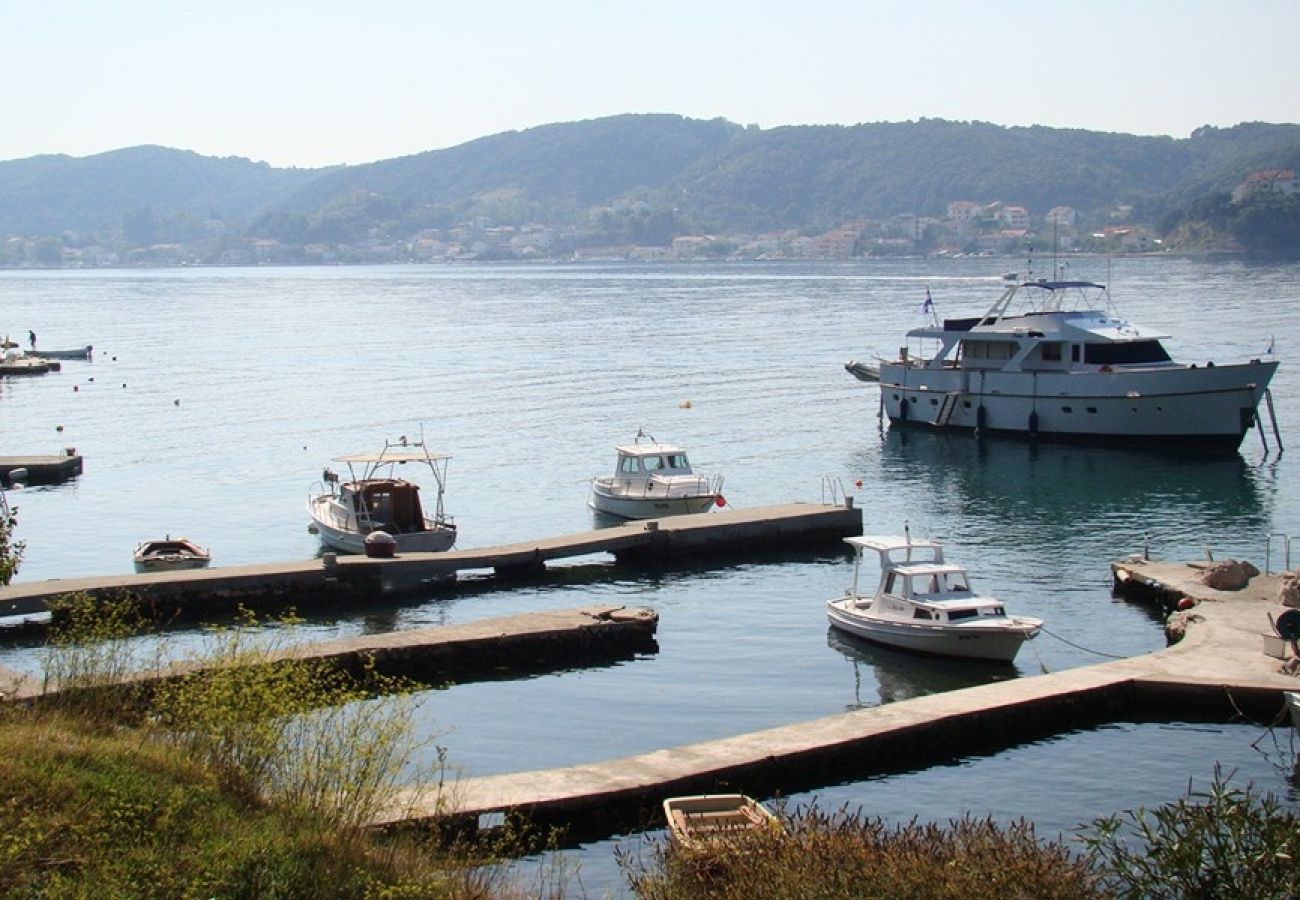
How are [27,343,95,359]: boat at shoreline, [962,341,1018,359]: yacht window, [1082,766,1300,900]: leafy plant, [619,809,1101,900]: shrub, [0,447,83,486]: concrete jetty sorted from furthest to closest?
[27,343,95,359]: boat at shoreline
[962,341,1018,359]: yacht window
[0,447,83,486]: concrete jetty
[619,809,1101,900]: shrub
[1082,766,1300,900]: leafy plant

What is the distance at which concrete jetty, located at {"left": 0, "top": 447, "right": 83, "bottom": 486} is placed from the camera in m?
66.4

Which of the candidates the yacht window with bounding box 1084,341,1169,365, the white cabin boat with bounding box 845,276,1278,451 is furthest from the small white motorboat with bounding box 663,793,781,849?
the yacht window with bounding box 1084,341,1169,365

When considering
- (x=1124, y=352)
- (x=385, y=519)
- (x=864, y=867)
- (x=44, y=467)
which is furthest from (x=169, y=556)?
(x=1124, y=352)

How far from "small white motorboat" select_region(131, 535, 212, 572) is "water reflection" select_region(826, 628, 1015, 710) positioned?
20839 millimetres

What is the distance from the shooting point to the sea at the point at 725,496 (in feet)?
95.3

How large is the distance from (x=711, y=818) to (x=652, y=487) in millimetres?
33476

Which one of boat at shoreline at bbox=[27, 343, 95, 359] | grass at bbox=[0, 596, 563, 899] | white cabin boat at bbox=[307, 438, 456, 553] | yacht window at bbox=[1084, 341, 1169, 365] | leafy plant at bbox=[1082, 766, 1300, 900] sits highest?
yacht window at bbox=[1084, 341, 1169, 365]

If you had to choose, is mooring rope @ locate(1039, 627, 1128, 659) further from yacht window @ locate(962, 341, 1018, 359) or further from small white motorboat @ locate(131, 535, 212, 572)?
yacht window @ locate(962, 341, 1018, 359)

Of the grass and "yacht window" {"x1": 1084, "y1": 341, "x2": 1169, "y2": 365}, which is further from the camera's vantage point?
"yacht window" {"x1": 1084, "y1": 341, "x2": 1169, "y2": 365}

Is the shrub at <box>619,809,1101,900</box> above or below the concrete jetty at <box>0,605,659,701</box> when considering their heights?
above

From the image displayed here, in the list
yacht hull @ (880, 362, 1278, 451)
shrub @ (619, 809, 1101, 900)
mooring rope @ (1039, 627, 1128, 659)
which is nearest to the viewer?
shrub @ (619, 809, 1101, 900)

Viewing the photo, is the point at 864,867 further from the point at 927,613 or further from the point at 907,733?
the point at 927,613

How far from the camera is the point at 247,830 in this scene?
17.7 m

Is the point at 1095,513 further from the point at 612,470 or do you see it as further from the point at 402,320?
the point at 402,320
